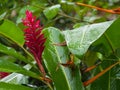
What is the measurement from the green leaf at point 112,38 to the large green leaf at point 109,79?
0.06 m

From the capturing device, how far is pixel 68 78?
103 centimetres

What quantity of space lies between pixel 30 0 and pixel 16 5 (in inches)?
3.3

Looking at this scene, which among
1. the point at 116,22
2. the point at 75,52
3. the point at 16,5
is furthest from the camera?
the point at 16,5

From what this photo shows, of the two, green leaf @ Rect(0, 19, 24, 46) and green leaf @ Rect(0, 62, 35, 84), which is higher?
green leaf @ Rect(0, 19, 24, 46)

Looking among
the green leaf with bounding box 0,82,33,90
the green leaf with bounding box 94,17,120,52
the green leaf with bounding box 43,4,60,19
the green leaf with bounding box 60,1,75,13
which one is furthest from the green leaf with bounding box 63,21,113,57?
the green leaf with bounding box 60,1,75,13

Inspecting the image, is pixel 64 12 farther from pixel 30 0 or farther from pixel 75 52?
pixel 75 52

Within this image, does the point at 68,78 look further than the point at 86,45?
Yes

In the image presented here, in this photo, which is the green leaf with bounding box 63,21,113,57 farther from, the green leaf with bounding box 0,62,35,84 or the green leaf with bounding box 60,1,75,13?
the green leaf with bounding box 60,1,75,13

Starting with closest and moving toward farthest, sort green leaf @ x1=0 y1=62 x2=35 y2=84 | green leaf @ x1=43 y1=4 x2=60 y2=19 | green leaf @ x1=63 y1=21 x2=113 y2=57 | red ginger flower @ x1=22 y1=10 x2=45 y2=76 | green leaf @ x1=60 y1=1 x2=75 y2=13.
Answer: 1. green leaf @ x1=63 y1=21 x2=113 y2=57
2. red ginger flower @ x1=22 y1=10 x2=45 y2=76
3. green leaf @ x1=0 y1=62 x2=35 y2=84
4. green leaf @ x1=43 y1=4 x2=60 y2=19
5. green leaf @ x1=60 y1=1 x2=75 y2=13

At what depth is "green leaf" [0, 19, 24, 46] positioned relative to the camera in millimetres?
1198

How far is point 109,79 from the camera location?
1.06 metres

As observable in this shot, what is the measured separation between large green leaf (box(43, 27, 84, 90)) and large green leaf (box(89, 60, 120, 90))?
7 centimetres

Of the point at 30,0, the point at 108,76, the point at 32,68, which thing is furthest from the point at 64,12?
the point at 108,76

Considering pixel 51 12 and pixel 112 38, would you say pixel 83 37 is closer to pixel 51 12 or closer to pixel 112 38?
pixel 112 38
